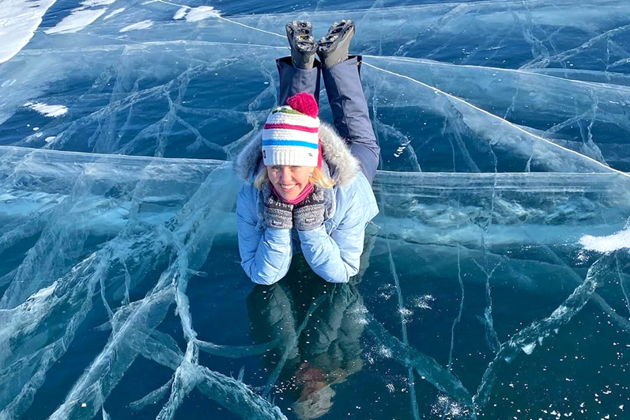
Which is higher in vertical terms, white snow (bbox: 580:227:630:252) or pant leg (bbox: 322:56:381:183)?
pant leg (bbox: 322:56:381:183)

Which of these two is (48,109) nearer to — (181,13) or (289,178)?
→ (181,13)

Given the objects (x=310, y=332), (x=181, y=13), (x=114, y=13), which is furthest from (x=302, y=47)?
(x=114, y=13)


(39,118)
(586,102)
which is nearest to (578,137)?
(586,102)

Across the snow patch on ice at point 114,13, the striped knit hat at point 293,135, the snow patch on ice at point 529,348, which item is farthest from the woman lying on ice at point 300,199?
the snow patch on ice at point 114,13

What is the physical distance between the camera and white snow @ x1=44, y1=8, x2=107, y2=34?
6.89m

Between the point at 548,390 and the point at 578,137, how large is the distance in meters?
2.04

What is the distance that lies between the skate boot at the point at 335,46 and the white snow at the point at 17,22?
4.10 meters

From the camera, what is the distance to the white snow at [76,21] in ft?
22.6

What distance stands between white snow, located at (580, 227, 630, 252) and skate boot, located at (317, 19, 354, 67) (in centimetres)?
159

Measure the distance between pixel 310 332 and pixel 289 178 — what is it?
28.9 inches

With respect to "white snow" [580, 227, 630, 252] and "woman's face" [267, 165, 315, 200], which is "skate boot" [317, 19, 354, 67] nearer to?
"woman's face" [267, 165, 315, 200]

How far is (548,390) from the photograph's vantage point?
248 cm

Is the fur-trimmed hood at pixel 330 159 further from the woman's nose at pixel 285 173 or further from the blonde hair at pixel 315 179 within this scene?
the woman's nose at pixel 285 173

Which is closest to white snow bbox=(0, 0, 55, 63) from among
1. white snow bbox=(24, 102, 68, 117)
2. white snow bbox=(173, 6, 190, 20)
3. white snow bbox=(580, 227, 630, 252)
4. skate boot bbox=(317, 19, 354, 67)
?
white snow bbox=(24, 102, 68, 117)
